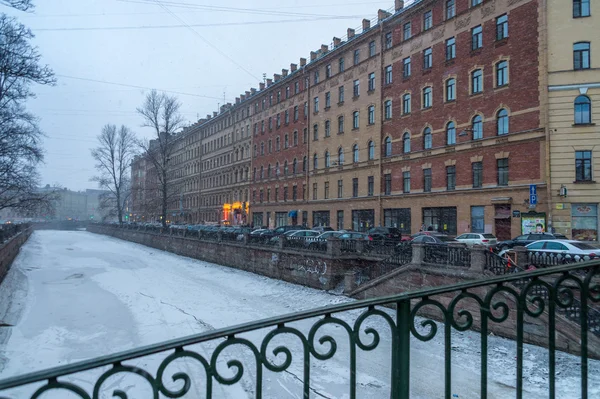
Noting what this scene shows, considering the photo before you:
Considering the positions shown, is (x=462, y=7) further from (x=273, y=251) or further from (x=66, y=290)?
(x=66, y=290)

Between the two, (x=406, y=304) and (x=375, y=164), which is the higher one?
(x=375, y=164)

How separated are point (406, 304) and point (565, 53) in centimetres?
2889

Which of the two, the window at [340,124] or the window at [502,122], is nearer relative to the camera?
the window at [502,122]

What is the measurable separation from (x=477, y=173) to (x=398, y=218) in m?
8.03

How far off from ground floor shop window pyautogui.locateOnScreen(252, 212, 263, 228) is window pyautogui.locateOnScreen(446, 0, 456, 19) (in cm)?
3378

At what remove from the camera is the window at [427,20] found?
107 feet

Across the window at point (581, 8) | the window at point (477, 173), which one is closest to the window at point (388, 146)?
the window at point (477, 173)

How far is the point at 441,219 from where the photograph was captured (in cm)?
3119

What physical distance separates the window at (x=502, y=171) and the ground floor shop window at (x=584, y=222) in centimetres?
415

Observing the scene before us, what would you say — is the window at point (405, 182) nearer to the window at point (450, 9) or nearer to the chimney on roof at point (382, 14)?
the window at point (450, 9)

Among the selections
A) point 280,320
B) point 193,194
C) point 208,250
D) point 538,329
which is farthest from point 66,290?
point 193,194

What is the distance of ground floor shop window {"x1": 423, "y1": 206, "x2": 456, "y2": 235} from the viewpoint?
99.6 feet

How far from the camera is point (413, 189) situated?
33531mm

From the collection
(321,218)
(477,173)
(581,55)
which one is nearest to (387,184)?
(477,173)
